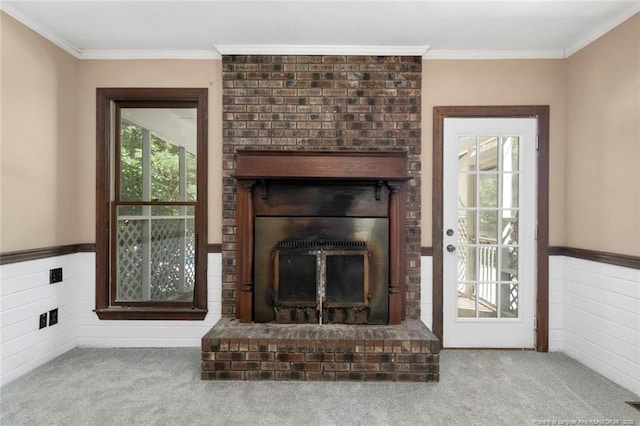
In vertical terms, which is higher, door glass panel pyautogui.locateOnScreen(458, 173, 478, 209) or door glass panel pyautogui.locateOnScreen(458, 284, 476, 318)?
door glass panel pyautogui.locateOnScreen(458, 173, 478, 209)

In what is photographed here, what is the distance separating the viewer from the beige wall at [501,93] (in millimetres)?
3016

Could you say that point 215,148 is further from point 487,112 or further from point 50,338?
point 487,112

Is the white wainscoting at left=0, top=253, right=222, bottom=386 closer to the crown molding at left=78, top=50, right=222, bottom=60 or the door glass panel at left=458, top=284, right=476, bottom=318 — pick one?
the crown molding at left=78, top=50, right=222, bottom=60

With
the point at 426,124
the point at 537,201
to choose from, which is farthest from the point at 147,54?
the point at 537,201

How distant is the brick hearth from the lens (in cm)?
245

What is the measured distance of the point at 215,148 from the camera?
306 centimetres

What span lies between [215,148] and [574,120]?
3.00 meters

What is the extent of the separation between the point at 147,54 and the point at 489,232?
3.32 meters

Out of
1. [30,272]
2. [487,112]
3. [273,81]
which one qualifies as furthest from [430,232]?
[30,272]

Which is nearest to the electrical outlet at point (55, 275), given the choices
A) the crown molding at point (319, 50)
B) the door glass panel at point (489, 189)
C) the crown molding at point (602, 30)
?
the crown molding at point (319, 50)

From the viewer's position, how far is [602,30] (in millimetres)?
2621

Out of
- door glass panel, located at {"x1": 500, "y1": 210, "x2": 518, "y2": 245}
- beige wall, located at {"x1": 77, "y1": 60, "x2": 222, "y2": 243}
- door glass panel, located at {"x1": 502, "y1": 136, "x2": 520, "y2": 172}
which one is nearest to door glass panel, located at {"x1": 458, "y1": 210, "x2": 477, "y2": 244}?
door glass panel, located at {"x1": 500, "y1": 210, "x2": 518, "y2": 245}

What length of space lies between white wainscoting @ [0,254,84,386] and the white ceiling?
178cm

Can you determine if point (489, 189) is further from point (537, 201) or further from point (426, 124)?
point (426, 124)
